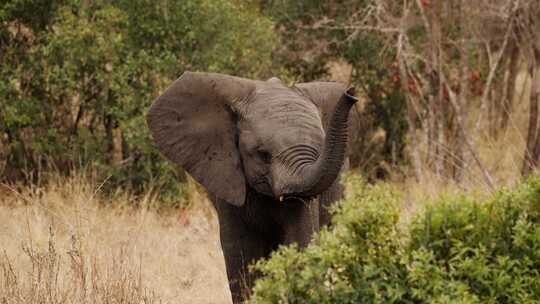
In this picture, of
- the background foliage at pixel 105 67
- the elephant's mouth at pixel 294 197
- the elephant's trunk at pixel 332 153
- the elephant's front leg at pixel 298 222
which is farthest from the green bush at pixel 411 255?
the background foliage at pixel 105 67

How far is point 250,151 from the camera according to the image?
700 centimetres

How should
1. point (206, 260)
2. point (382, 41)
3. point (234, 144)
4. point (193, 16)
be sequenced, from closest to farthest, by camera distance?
point (234, 144)
point (206, 260)
point (193, 16)
point (382, 41)

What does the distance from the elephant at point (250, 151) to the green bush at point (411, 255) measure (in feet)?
5.32

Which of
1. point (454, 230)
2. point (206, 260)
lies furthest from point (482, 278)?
point (206, 260)

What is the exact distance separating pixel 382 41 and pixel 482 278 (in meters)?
10.2

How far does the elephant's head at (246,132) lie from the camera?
661cm

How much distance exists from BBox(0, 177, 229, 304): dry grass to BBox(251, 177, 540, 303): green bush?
2017 mm

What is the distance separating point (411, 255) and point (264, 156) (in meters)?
2.33

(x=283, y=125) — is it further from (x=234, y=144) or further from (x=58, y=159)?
(x=58, y=159)

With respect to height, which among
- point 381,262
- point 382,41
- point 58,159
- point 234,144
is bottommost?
point 58,159

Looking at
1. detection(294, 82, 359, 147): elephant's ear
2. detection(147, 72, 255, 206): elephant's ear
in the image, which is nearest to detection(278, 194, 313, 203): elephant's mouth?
detection(147, 72, 255, 206): elephant's ear

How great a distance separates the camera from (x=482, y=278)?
454cm

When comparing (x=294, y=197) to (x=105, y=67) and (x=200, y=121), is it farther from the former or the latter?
(x=105, y=67)

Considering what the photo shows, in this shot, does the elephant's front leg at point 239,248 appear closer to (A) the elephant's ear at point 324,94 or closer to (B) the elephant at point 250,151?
(B) the elephant at point 250,151
